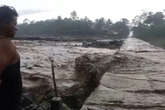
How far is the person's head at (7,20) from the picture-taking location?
80.6 inches

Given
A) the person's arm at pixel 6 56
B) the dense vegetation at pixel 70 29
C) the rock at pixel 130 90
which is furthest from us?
the dense vegetation at pixel 70 29

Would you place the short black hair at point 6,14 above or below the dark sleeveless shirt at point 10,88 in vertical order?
above

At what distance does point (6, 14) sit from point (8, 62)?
0.99ft

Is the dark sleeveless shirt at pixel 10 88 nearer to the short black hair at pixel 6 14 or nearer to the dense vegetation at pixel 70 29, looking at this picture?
the short black hair at pixel 6 14

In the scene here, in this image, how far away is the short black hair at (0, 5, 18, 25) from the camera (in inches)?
80.4

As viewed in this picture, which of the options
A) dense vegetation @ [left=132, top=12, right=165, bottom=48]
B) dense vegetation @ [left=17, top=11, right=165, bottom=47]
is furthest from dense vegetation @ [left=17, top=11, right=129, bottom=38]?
dense vegetation @ [left=132, top=12, right=165, bottom=48]

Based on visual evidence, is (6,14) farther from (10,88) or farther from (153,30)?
(153,30)

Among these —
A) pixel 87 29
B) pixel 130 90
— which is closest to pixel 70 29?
pixel 87 29

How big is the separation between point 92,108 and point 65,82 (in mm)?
2006

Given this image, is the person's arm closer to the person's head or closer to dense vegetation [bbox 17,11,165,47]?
the person's head

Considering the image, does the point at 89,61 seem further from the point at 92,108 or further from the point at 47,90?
the point at 92,108

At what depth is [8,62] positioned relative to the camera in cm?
203

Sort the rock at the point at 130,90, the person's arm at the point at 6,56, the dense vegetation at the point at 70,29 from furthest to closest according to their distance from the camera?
the dense vegetation at the point at 70,29, the rock at the point at 130,90, the person's arm at the point at 6,56

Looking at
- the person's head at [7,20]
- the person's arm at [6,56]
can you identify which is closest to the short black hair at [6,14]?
the person's head at [7,20]
